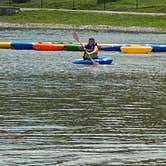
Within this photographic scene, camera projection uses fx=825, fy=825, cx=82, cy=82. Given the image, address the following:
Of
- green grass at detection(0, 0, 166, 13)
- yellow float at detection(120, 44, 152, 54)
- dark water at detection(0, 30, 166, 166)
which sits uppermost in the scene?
dark water at detection(0, 30, 166, 166)

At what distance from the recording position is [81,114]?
22.7m

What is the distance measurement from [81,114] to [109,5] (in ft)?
232

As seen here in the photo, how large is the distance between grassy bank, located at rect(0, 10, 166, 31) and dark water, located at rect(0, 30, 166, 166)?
3863 centimetres

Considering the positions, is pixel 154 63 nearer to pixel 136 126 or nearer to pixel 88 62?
pixel 88 62

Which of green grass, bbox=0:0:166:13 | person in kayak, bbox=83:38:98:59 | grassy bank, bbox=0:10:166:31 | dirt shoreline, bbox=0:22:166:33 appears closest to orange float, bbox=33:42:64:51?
person in kayak, bbox=83:38:98:59

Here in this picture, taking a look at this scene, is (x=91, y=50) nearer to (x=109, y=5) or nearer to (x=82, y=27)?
(x=82, y=27)

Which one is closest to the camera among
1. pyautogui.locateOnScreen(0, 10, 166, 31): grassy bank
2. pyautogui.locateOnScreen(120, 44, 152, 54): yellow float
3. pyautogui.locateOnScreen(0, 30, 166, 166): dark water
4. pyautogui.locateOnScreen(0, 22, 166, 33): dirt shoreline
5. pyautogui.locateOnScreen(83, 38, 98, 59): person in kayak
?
pyautogui.locateOnScreen(0, 30, 166, 166): dark water

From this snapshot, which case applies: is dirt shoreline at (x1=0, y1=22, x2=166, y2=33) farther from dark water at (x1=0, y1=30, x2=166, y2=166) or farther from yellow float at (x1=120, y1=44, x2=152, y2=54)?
dark water at (x1=0, y1=30, x2=166, y2=166)

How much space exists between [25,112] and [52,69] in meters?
15.3

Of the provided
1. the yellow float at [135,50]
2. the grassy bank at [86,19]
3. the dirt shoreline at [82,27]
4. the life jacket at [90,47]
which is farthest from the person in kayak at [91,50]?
the grassy bank at [86,19]

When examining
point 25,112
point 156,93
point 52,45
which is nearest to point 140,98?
point 156,93

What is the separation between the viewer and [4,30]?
75.4 m

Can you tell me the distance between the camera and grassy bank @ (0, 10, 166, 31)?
7962 cm

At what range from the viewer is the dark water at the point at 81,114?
17.0 meters
